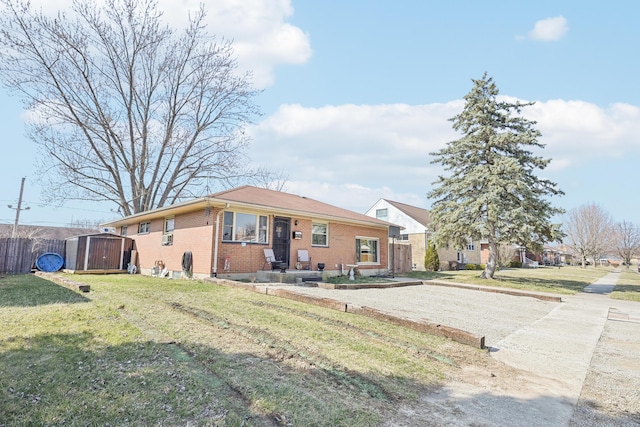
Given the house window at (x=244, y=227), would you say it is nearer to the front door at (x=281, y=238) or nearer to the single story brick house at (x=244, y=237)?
the single story brick house at (x=244, y=237)

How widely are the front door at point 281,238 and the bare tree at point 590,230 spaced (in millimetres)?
42539

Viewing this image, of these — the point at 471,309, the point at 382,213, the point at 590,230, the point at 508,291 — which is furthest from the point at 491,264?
the point at 590,230

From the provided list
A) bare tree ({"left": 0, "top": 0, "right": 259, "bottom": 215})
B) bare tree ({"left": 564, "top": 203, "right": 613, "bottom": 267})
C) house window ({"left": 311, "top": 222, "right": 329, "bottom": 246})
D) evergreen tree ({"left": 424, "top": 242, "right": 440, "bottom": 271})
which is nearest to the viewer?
house window ({"left": 311, "top": 222, "right": 329, "bottom": 246})

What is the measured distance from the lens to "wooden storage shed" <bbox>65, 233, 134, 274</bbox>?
46.5ft

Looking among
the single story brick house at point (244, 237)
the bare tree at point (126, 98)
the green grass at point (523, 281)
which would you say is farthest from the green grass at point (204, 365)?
the bare tree at point (126, 98)

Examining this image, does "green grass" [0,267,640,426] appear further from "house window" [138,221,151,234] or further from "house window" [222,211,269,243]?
"house window" [138,221,151,234]

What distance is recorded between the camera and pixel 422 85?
11.7 metres

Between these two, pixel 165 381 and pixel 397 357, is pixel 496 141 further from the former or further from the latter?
pixel 165 381

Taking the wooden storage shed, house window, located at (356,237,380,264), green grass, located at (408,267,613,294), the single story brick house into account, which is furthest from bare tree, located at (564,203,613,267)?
the wooden storage shed

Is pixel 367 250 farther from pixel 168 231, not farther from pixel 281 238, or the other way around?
pixel 168 231

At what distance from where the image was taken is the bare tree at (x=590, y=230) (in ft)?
131

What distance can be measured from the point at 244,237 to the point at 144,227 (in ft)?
24.7

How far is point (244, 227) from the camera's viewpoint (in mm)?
11883

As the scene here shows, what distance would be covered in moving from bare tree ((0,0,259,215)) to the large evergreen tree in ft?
44.2
